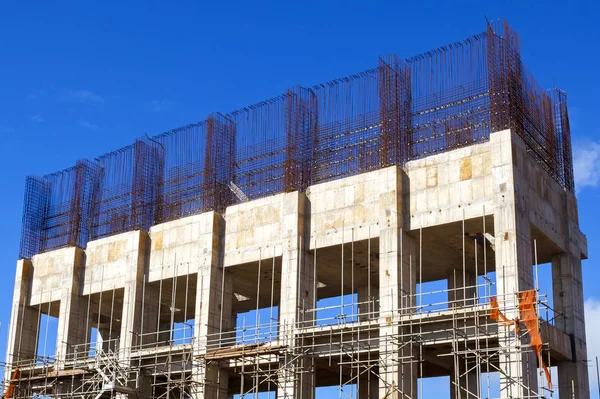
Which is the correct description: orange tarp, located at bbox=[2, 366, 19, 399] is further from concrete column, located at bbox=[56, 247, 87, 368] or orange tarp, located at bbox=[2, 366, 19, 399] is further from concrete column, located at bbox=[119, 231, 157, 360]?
concrete column, located at bbox=[119, 231, 157, 360]

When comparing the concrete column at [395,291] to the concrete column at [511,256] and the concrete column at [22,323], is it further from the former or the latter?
the concrete column at [22,323]

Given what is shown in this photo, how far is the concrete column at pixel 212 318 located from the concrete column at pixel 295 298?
372cm

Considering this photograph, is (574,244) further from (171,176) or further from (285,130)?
(171,176)

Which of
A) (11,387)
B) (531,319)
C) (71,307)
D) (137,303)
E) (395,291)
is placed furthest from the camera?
(71,307)

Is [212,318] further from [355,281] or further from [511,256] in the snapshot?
[511,256]

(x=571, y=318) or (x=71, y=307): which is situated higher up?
(x=71, y=307)

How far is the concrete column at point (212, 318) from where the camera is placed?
44.2m

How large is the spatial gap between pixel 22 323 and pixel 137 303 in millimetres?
9657

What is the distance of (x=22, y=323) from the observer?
2143 inches

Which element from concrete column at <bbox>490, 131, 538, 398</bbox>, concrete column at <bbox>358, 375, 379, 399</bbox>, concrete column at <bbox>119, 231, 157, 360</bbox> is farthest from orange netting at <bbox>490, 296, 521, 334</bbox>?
concrete column at <bbox>119, 231, 157, 360</bbox>

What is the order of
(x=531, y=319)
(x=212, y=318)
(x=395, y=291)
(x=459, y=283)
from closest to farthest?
(x=531, y=319)
(x=395, y=291)
(x=212, y=318)
(x=459, y=283)

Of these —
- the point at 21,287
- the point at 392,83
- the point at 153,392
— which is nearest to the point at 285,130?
the point at 392,83

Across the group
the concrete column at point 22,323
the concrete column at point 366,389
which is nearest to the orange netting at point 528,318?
the concrete column at point 366,389

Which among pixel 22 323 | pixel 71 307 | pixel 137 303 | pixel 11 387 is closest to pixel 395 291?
pixel 137 303
